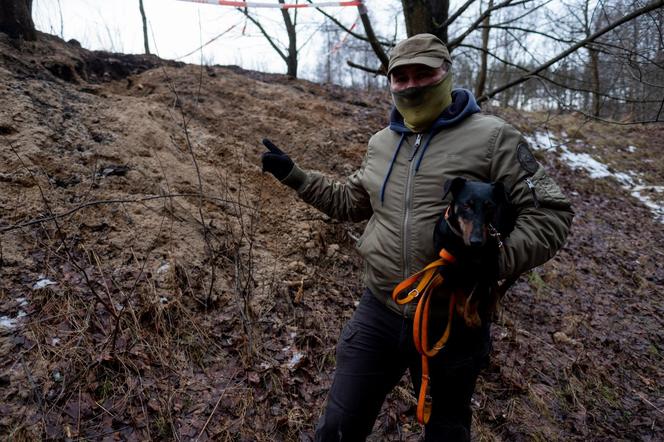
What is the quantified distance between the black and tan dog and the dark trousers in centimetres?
19

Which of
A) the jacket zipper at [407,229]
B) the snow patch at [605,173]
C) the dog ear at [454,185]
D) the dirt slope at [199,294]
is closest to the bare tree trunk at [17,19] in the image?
the dirt slope at [199,294]

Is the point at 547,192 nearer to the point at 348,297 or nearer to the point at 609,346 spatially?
the point at 348,297

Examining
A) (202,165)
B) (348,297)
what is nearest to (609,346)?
(348,297)

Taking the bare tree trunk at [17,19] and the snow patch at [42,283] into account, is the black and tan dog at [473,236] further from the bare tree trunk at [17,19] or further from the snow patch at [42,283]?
the bare tree trunk at [17,19]

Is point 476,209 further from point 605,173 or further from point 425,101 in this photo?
point 605,173

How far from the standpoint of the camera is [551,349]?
3938 mm

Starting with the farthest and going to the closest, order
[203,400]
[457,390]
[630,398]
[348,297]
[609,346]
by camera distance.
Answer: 1. [609,346]
2. [348,297]
3. [630,398]
4. [203,400]
5. [457,390]

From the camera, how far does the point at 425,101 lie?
1838mm

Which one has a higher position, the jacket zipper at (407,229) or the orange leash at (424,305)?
the jacket zipper at (407,229)

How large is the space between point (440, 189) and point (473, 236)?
365 millimetres

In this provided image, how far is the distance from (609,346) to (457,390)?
3437 millimetres

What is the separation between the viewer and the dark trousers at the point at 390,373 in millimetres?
1755

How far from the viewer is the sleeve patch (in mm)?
1643

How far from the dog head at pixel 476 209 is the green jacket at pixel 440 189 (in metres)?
0.13
